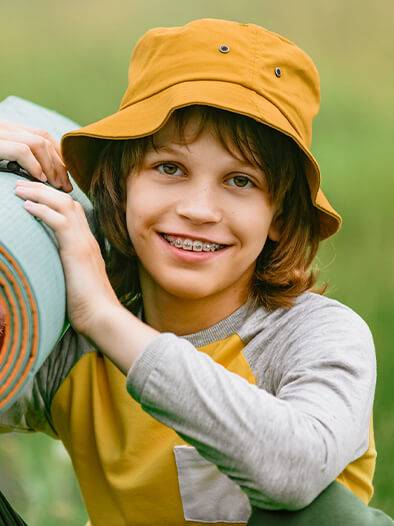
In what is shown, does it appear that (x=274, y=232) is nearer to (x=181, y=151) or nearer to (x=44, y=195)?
(x=181, y=151)

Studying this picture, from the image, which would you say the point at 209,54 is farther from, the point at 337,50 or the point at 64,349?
the point at 337,50

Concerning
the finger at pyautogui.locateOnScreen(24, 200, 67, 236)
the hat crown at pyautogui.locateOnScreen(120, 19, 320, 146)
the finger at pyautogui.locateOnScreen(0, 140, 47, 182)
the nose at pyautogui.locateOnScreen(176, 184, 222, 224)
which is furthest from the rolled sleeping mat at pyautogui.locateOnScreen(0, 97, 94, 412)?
the hat crown at pyautogui.locateOnScreen(120, 19, 320, 146)

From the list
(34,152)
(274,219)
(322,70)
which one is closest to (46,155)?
(34,152)

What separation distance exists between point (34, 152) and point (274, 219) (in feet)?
1.31

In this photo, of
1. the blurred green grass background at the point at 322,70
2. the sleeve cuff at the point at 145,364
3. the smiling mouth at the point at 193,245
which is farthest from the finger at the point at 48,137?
the blurred green grass background at the point at 322,70

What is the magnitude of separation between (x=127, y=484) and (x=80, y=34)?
8.24 feet

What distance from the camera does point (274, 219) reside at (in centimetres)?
159

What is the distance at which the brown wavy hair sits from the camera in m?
1.47

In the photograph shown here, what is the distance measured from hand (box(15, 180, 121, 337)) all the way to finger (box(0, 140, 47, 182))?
69mm

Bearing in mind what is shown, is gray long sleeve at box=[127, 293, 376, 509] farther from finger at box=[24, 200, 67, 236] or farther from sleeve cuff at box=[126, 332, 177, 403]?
finger at box=[24, 200, 67, 236]

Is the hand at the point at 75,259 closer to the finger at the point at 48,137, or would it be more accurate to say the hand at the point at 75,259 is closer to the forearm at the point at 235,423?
the forearm at the point at 235,423

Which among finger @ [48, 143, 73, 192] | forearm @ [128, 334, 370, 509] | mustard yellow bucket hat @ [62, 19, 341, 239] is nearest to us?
forearm @ [128, 334, 370, 509]

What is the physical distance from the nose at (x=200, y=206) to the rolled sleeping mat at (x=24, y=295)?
0.23 m

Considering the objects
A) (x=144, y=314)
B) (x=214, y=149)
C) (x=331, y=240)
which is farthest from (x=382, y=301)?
(x=214, y=149)
